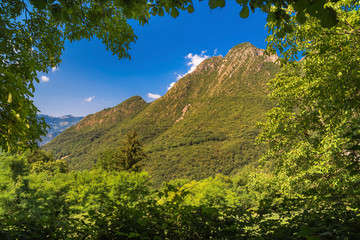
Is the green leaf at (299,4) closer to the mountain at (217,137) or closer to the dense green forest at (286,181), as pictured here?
the dense green forest at (286,181)

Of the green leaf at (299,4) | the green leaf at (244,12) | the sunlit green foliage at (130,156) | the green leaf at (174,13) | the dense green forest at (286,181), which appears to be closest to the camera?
the green leaf at (299,4)

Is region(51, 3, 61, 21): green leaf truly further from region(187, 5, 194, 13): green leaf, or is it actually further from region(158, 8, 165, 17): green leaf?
region(187, 5, 194, 13): green leaf

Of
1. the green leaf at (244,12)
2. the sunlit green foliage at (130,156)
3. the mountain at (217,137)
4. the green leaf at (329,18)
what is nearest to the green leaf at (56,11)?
the green leaf at (244,12)

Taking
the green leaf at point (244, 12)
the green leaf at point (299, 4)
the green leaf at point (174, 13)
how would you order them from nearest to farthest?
the green leaf at point (299, 4)
the green leaf at point (244, 12)
the green leaf at point (174, 13)

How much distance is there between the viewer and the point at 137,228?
2.55 m

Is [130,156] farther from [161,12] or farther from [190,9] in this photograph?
[190,9]

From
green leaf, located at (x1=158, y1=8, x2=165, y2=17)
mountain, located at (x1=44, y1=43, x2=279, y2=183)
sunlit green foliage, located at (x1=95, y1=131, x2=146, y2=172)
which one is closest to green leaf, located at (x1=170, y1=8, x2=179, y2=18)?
green leaf, located at (x1=158, y1=8, x2=165, y2=17)

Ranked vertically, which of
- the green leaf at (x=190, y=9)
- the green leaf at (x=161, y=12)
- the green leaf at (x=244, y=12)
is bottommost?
the green leaf at (x=244, y=12)

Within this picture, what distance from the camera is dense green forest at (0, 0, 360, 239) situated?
2.08 meters

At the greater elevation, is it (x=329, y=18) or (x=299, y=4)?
(x=299, y=4)

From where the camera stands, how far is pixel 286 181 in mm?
7473

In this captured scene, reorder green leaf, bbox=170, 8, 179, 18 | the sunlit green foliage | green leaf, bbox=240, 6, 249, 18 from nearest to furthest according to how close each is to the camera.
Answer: green leaf, bbox=240, 6, 249, 18
green leaf, bbox=170, 8, 179, 18
the sunlit green foliage

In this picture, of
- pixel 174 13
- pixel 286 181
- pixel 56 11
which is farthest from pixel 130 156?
pixel 174 13

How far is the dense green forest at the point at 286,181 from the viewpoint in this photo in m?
2.08
